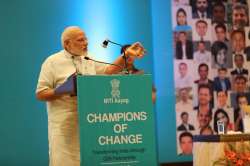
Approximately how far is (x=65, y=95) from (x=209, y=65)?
8.34ft

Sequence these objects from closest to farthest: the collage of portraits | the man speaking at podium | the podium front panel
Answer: the podium front panel < the man speaking at podium < the collage of portraits

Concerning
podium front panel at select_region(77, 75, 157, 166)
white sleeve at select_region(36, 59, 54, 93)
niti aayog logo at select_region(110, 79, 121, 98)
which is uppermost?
white sleeve at select_region(36, 59, 54, 93)

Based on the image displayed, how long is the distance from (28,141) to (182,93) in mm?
1752

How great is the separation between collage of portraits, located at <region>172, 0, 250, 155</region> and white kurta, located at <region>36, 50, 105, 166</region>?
2.08 meters

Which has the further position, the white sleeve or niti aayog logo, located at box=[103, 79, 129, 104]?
the white sleeve

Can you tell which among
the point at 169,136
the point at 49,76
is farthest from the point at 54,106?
the point at 169,136

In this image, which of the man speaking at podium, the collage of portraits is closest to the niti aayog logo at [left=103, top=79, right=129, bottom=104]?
the man speaking at podium

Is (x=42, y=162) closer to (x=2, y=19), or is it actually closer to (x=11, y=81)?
(x=11, y=81)

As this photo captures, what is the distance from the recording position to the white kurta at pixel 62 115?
2945 millimetres

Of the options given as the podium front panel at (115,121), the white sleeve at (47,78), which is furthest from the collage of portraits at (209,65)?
the podium front panel at (115,121)

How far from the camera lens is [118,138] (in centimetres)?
250

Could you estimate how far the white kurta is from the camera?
2945mm

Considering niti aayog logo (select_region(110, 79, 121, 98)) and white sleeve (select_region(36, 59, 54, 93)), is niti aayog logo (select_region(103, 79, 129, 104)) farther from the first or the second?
white sleeve (select_region(36, 59, 54, 93))

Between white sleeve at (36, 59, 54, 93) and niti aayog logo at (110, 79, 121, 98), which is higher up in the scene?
white sleeve at (36, 59, 54, 93)
